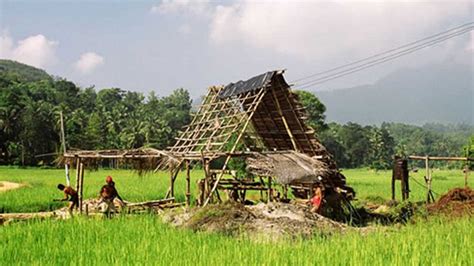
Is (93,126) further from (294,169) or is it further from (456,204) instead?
(456,204)

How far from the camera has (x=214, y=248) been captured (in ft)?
20.7

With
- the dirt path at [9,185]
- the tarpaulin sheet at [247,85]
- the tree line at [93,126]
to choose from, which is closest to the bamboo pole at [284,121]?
the tarpaulin sheet at [247,85]

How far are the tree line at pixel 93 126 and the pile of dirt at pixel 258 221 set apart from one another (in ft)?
64.1

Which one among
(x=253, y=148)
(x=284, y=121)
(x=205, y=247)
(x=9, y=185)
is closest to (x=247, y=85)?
(x=284, y=121)

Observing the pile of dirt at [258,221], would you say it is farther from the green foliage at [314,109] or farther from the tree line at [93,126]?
the green foliage at [314,109]

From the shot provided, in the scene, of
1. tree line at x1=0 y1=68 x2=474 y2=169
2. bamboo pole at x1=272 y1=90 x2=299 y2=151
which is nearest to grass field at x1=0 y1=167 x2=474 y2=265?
bamboo pole at x1=272 y1=90 x2=299 y2=151

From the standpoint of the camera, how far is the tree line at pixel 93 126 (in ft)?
123

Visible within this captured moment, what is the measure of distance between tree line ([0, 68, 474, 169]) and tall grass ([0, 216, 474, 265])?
21269mm

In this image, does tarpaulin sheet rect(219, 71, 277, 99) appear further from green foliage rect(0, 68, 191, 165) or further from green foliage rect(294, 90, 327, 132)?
green foliage rect(0, 68, 191, 165)

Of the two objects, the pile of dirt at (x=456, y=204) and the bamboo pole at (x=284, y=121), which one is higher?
the bamboo pole at (x=284, y=121)

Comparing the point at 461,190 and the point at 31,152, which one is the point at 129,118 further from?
the point at 461,190

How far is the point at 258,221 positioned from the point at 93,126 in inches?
1284

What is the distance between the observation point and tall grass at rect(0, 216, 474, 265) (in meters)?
5.20

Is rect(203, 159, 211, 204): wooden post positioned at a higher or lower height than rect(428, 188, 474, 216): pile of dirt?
higher
